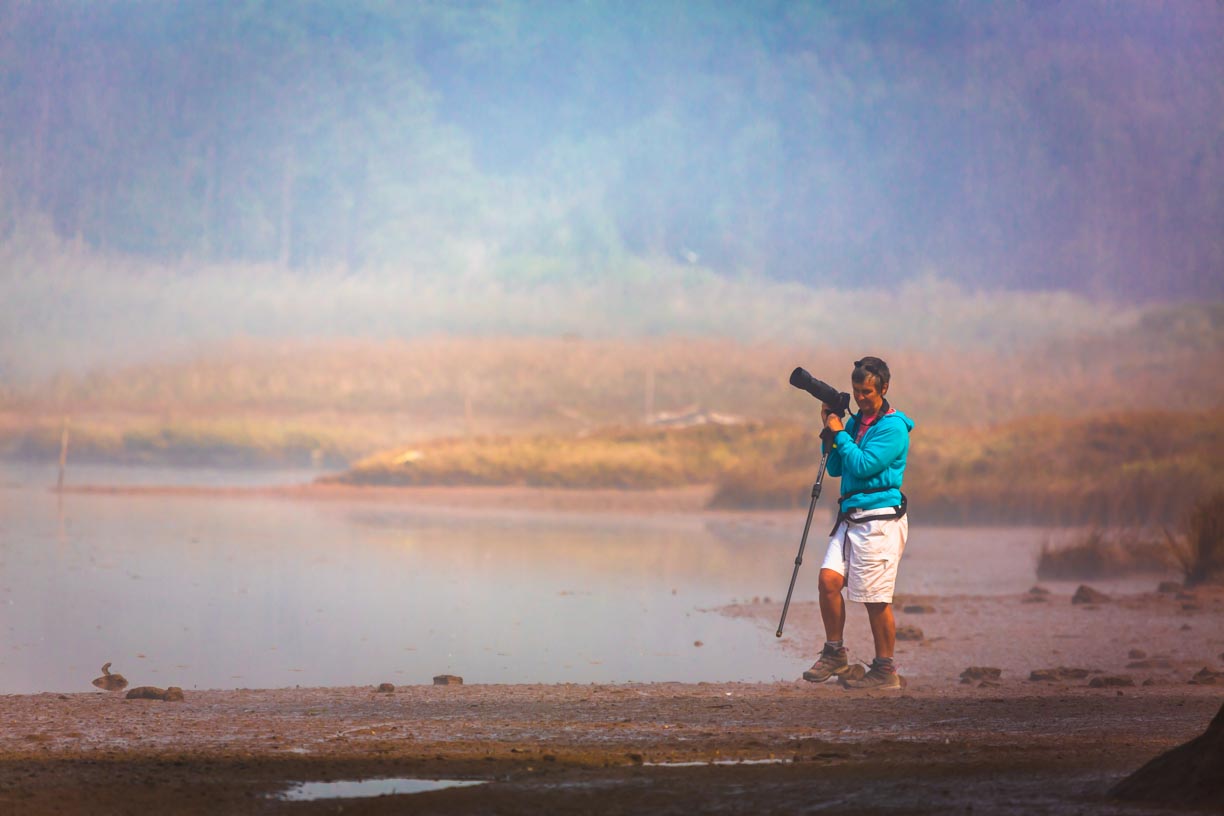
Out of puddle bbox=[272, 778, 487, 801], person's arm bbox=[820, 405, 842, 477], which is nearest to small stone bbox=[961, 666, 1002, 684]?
person's arm bbox=[820, 405, 842, 477]

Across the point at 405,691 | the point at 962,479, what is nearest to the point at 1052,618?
the point at 405,691

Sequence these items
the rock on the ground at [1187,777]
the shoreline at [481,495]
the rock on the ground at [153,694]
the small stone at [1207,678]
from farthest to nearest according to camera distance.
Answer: the shoreline at [481,495]
the small stone at [1207,678]
the rock on the ground at [153,694]
the rock on the ground at [1187,777]

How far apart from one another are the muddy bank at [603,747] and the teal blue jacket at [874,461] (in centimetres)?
72

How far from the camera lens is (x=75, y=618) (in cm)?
771

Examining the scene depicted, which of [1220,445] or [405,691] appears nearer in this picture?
[405,691]

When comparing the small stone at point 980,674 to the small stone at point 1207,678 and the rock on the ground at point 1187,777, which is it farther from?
the rock on the ground at point 1187,777

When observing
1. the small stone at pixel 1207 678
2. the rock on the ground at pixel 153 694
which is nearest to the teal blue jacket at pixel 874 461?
the small stone at pixel 1207 678

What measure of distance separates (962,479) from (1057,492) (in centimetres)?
158

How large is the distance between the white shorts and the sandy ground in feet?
1.22

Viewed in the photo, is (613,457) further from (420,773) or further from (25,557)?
(420,773)

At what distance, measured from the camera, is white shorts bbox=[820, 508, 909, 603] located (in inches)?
210

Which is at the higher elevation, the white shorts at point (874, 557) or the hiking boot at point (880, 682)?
the white shorts at point (874, 557)

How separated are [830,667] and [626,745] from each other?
1.46 meters

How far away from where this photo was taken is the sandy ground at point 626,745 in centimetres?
352
